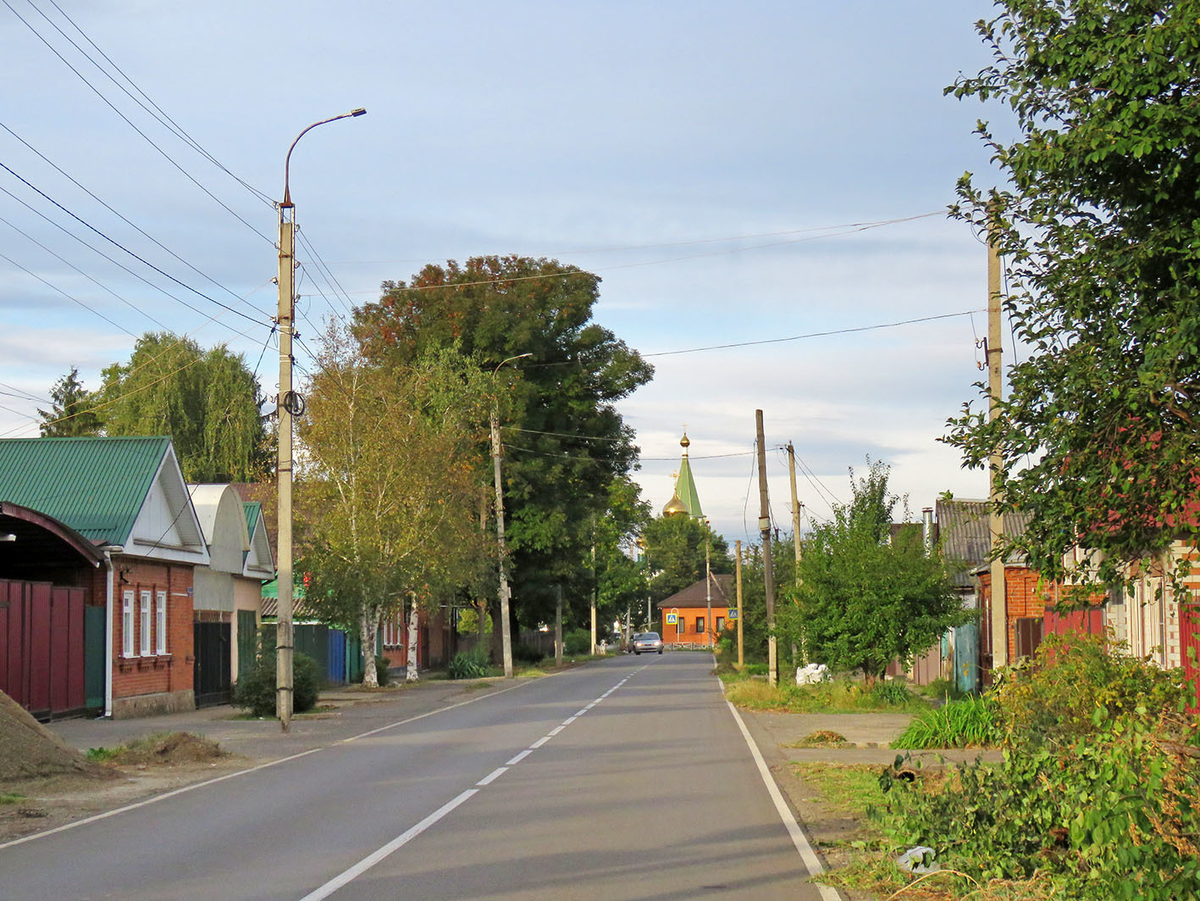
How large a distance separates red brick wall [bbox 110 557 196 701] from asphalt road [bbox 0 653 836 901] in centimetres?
997

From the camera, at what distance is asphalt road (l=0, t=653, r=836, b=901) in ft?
28.9

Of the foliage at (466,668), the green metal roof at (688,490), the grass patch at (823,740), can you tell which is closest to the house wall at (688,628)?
the green metal roof at (688,490)

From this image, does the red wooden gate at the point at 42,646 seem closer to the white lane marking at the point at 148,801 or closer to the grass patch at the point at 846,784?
the white lane marking at the point at 148,801

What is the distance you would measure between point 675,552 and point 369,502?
363 ft

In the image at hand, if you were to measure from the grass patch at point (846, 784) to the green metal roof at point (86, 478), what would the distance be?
1682 cm

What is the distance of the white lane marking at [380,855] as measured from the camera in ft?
28.1

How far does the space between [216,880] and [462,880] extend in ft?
5.65

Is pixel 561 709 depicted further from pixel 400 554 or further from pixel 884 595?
pixel 400 554

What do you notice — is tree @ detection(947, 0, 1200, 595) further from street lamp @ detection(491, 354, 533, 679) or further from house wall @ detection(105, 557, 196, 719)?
street lamp @ detection(491, 354, 533, 679)

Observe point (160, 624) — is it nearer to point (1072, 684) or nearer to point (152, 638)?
point (152, 638)

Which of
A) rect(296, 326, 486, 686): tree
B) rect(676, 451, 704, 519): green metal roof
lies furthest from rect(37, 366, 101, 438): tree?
Answer: rect(676, 451, 704, 519): green metal roof

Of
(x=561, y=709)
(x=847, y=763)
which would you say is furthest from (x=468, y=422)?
(x=847, y=763)

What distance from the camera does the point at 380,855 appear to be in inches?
391

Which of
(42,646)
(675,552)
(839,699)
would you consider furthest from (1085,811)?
(675,552)
